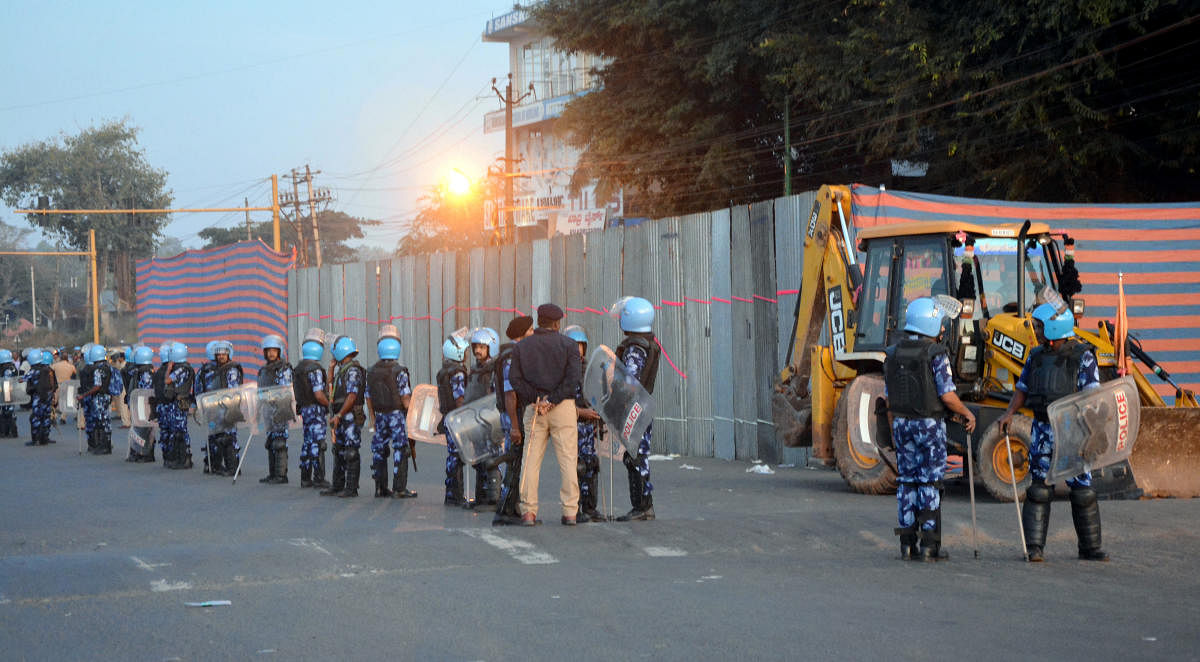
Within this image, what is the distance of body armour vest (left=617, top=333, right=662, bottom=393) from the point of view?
11.9m

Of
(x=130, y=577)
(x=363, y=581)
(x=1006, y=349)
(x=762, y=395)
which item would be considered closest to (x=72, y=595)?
(x=130, y=577)

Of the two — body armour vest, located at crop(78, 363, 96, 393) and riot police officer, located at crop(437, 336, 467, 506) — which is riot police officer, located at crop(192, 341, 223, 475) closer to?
body armour vest, located at crop(78, 363, 96, 393)

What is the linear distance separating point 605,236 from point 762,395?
16.3 ft

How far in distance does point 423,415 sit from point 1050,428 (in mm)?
7766

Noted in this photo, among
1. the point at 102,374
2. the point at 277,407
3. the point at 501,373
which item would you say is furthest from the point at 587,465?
the point at 102,374

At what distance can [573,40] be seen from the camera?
3628 cm

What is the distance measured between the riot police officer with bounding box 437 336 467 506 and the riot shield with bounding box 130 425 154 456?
353 inches

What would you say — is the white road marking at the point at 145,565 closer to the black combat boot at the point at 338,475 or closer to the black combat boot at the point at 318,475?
the black combat boot at the point at 338,475

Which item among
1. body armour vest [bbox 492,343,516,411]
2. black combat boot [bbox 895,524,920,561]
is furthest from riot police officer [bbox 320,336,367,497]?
black combat boot [bbox 895,524,920,561]

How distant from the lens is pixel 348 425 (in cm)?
1518

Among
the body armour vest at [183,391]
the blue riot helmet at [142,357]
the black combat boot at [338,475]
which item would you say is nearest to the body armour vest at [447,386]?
the black combat boot at [338,475]

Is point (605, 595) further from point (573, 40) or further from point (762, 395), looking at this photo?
point (573, 40)

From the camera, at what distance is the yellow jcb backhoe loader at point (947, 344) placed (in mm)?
13094

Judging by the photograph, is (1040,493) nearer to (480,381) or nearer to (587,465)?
(587,465)
